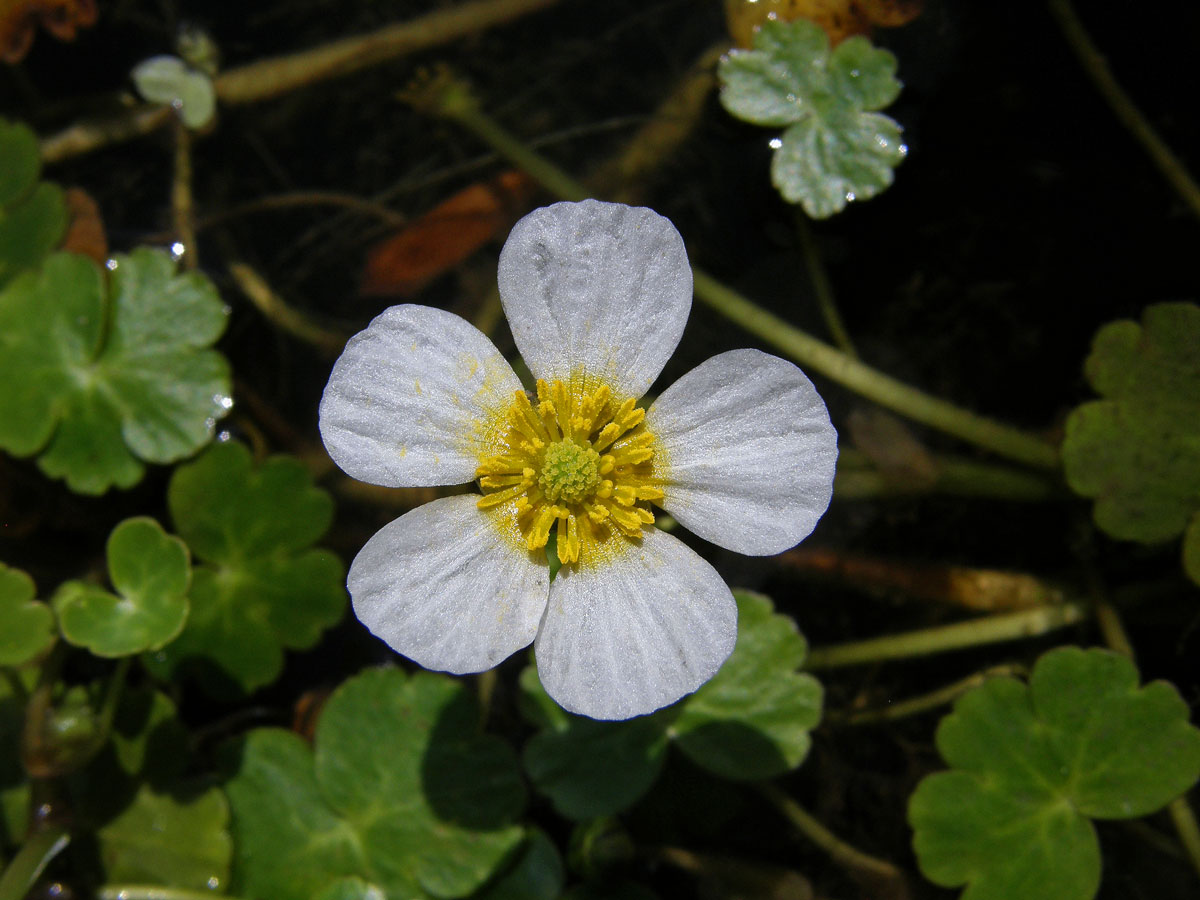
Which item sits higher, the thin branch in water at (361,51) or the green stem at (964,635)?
the thin branch in water at (361,51)

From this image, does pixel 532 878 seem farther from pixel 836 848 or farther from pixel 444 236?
pixel 444 236

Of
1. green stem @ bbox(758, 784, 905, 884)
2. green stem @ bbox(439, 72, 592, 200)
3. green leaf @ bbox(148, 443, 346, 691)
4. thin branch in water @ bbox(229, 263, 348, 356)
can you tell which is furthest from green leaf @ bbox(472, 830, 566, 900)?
green stem @ bbox(439, 72, 592, 200)

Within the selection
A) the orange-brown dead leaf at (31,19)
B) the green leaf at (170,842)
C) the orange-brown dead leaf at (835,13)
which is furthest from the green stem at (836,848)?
the orange-brown dead leaf at (31,19)

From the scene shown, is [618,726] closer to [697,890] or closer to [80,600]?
[697,890]

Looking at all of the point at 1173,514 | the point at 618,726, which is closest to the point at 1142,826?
the point at 1173,514

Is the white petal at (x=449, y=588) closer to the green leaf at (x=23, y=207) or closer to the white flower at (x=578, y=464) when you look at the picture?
the white flower at (x=578, y=464)

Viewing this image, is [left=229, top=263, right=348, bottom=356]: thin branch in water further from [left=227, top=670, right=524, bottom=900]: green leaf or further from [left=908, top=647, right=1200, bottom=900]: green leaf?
[left=908, top=647, right=1200, bottom=900]: green leaf
